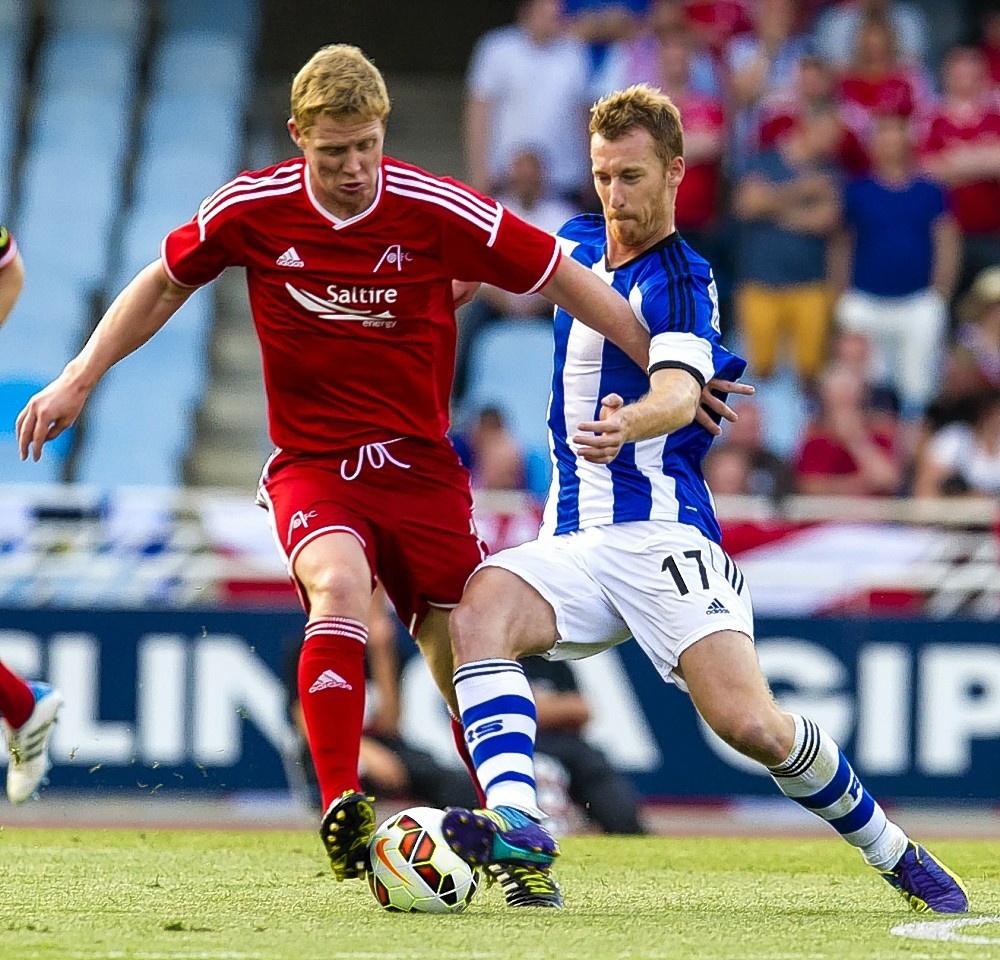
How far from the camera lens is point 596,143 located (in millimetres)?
5664

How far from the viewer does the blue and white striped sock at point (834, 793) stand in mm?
5387

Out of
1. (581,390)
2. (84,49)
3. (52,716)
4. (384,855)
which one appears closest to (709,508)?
(581,390)

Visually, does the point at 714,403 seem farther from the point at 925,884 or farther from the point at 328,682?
the point at 925,884

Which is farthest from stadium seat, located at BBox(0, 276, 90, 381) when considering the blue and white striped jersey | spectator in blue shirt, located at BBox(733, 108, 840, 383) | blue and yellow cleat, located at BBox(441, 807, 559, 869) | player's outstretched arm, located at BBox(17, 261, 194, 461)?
blue and yellow cleat, located at BBox(441, 807, 559, 869)

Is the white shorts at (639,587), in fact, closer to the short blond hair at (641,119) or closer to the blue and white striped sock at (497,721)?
the blue and white striped sock at (497,721)

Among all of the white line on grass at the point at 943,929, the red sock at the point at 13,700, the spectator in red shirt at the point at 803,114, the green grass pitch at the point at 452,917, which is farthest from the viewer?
the spectator in red shirt at the point at 803,114

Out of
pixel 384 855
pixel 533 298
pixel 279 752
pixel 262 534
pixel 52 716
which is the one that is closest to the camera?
pixel 384 855

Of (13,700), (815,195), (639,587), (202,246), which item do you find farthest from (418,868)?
(815,195)

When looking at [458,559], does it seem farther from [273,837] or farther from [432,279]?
[273,837]

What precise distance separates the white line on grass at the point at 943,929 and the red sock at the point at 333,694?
1.47m

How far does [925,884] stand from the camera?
5.53 m

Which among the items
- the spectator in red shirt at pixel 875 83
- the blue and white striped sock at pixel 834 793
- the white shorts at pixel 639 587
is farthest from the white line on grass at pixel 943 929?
the spectator in red shirt at pixel 875 83

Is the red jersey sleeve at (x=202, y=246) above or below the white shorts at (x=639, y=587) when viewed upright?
above

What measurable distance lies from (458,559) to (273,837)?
2.52 metres
